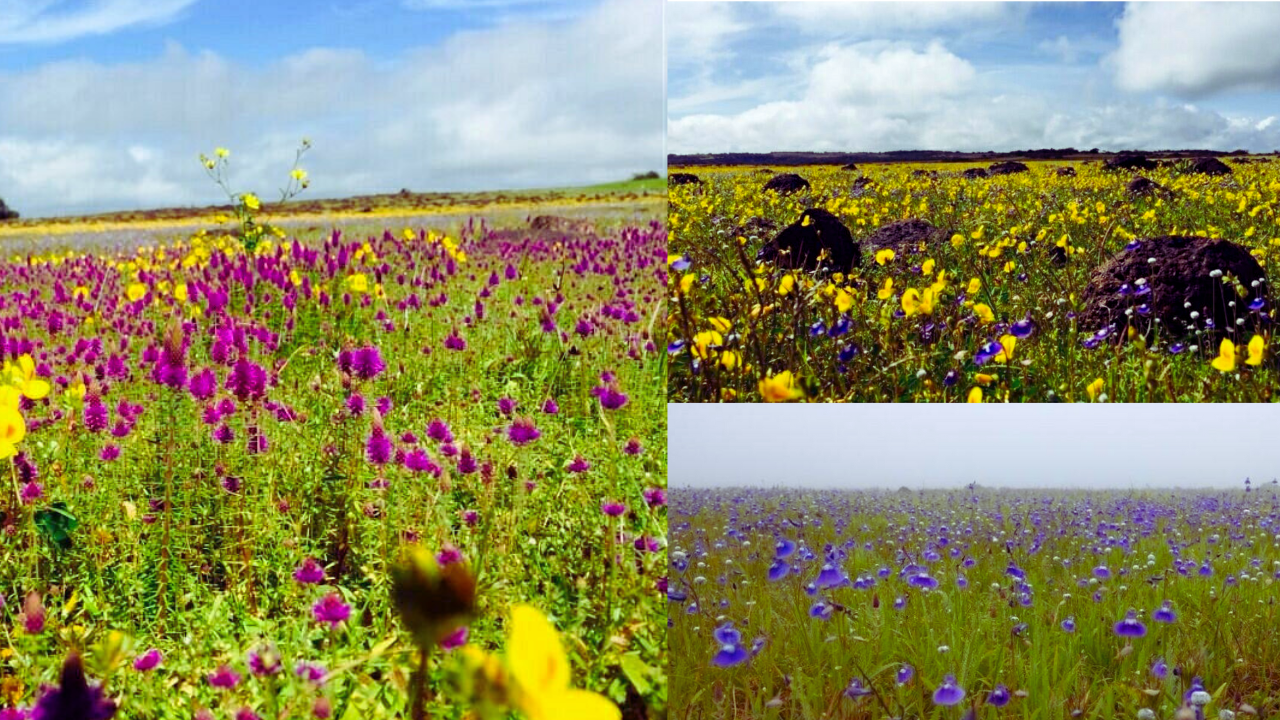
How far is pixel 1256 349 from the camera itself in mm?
2047

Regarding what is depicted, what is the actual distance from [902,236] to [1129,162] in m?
0.48

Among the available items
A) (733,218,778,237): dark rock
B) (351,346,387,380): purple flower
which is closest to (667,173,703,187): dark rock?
(733,218,778,237): dark rock

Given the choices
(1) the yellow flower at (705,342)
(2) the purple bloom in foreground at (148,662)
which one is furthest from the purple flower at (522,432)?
(2) the purple bloom in foreground at (148,662)

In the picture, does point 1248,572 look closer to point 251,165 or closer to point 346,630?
point 346,630

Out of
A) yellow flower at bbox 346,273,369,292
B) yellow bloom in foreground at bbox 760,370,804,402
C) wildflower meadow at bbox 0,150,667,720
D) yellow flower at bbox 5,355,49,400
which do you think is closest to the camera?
wildflower meadow at bbox 0,150,667,720

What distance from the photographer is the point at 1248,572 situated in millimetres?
2148

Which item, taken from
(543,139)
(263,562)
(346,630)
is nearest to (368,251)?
(543,139)

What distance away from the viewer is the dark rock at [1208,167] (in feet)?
7.23

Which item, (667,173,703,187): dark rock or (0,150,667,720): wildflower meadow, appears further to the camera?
(667,173,703,187): dark rock

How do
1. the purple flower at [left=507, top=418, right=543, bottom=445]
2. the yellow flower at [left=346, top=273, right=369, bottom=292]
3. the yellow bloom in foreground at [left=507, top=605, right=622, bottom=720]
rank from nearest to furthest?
the yellow bloom in foreground at [left=507, top=605, right=622, bottom=720] → the purple flower at [left=507, top=418, right=543, bottom=445] → the yellow flower at [left=346, top=273, right=369, bottom=292]

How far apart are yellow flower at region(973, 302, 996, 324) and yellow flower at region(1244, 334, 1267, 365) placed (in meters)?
0.48

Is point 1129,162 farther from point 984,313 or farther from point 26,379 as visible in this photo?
point 26,379

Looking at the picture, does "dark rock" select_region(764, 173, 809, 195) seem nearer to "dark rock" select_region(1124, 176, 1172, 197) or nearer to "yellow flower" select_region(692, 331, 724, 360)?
"yellow flower" select_region(692, 331, 724, 360)

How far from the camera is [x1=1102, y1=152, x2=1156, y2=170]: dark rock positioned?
2.22 metres
